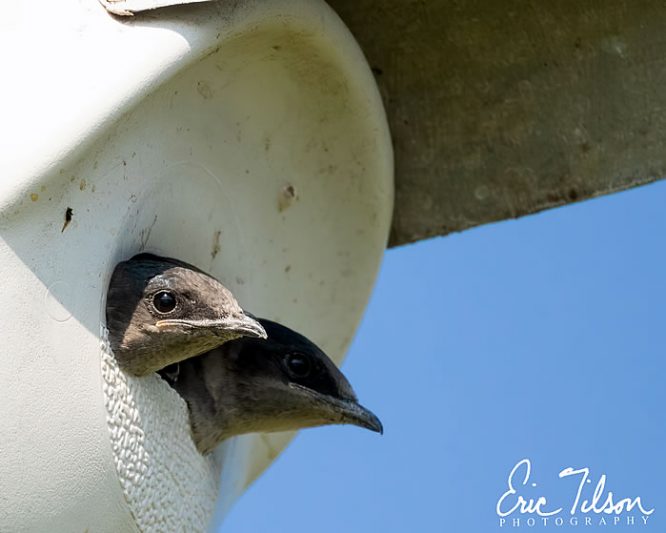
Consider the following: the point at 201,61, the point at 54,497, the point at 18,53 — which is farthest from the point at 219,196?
the point at 54,497

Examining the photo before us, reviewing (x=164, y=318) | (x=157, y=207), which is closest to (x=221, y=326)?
(x=164, y=318)

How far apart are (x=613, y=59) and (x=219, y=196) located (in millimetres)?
676

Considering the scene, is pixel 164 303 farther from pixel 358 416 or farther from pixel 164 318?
pixel 358 416

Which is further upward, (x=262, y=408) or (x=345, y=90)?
(x=345, y=90)

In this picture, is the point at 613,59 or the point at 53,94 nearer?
the point at 53,94

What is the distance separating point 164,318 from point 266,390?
30cm

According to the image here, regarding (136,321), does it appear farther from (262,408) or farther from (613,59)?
(613,59)

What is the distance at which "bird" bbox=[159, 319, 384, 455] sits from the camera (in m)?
2.33

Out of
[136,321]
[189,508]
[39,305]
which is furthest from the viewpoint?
[189,508]

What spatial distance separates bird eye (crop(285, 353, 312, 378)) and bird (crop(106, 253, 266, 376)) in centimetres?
25

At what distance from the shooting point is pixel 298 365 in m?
2.36

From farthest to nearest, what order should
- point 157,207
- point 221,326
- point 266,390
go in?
point 266,390 < point 157,207 < point 221,326

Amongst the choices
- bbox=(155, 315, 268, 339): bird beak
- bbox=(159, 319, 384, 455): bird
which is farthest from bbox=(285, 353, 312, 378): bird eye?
bbox=(155, 315, 268, 339): bird beak

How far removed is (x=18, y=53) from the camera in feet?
6.70
